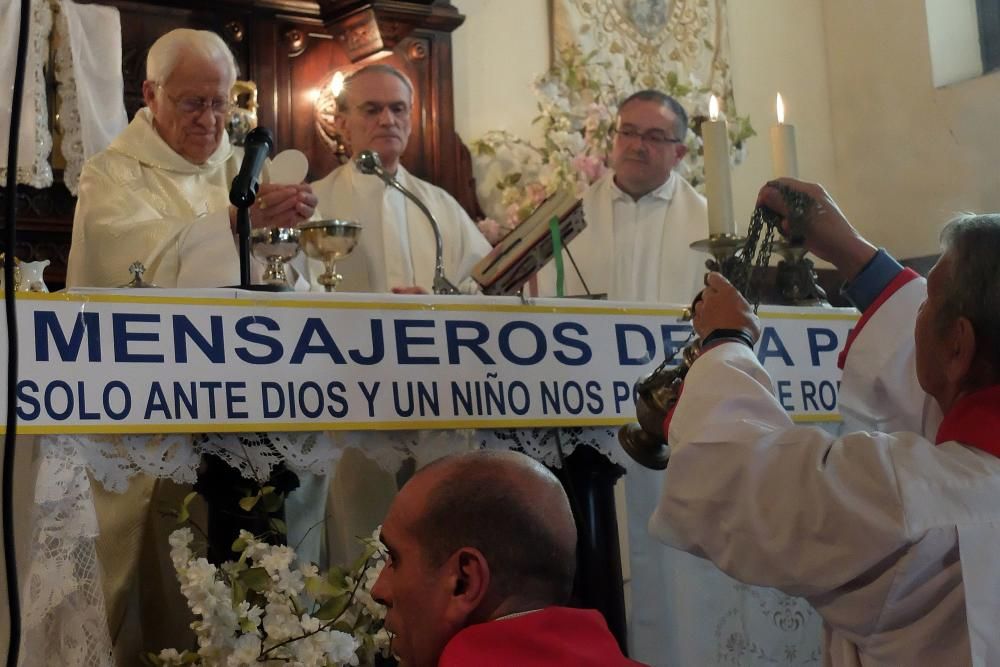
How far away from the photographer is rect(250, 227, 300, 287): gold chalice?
303 cm

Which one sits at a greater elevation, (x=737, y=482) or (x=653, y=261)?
(x=653, y=261)

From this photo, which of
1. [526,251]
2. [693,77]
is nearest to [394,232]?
[526,251]

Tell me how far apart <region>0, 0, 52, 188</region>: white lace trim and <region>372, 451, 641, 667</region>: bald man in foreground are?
3337 millimetres

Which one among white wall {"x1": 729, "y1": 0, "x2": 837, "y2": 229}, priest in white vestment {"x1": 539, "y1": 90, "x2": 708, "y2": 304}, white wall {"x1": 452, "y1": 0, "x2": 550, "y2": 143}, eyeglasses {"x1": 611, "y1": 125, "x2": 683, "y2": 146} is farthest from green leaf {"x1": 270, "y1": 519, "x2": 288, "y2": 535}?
white wall {"x1": 729, "y1": 0, "x2": 837, "y2": 229}

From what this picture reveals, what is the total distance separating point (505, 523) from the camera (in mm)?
1707

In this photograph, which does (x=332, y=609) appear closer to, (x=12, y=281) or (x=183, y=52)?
(x=12, y=281)

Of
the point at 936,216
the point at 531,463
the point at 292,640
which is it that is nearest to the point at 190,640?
the point at 292,640

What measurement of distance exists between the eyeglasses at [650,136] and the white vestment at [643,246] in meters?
0.16

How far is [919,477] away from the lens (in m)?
1.88

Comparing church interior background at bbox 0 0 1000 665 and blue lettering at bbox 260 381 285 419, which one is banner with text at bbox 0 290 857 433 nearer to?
blue lettering at bbox 260 381 285 419

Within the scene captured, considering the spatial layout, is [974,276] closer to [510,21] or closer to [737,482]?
[737,482]

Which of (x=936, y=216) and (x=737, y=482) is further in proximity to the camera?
(x=936, y=216)

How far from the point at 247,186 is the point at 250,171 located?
1.7 inches

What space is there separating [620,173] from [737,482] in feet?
9.10
